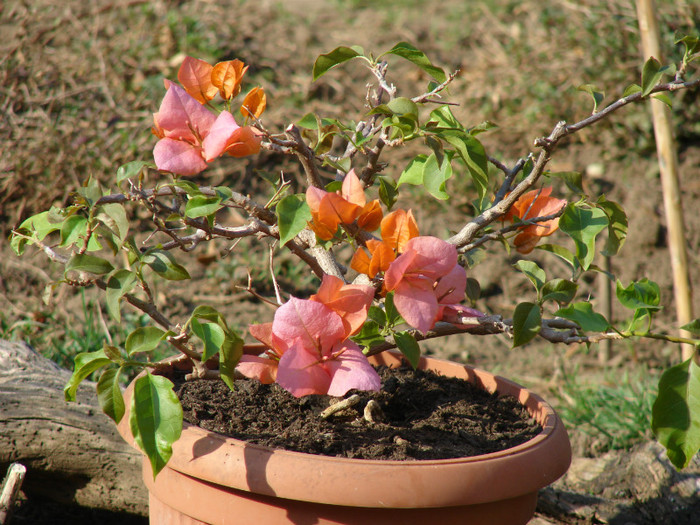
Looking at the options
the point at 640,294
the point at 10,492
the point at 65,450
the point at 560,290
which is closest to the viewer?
the point at 640,294

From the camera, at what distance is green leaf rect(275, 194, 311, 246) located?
1.06 meters

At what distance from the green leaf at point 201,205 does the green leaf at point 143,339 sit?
0.21 m

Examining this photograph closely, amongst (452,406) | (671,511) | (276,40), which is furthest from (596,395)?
(276,40)

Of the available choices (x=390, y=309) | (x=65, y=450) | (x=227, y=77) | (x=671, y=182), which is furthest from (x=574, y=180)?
(x=65, y=450)

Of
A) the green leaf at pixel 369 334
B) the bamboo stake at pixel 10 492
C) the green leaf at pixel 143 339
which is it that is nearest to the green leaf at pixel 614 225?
the green leaf at pixel 369 334

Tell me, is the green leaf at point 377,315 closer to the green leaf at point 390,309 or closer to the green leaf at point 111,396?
the green leaf at point 390,309

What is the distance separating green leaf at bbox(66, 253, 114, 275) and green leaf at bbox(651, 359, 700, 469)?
877mm

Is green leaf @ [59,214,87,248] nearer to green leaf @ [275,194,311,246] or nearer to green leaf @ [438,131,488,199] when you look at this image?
green leaf @ [275,194,311,246]

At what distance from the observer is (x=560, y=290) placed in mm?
1207

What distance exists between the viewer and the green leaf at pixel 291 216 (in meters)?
1.06

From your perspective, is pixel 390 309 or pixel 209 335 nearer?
pixel 209 335

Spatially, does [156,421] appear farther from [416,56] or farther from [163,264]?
[416,56]

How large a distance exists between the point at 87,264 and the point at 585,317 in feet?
2.60

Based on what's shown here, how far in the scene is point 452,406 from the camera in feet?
4.66
